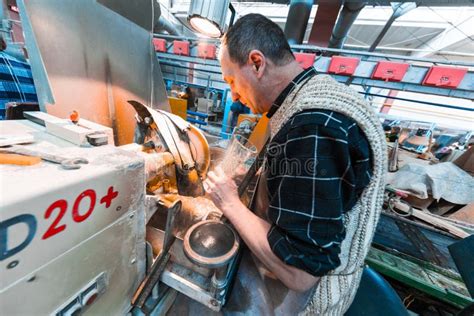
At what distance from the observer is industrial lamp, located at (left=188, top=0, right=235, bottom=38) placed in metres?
1.39

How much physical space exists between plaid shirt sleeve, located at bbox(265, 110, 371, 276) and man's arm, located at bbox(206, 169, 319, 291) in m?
0.06

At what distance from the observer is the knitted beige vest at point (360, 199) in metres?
0.51

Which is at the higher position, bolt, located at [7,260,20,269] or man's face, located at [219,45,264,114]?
man's face, located at [219,45,264,114]

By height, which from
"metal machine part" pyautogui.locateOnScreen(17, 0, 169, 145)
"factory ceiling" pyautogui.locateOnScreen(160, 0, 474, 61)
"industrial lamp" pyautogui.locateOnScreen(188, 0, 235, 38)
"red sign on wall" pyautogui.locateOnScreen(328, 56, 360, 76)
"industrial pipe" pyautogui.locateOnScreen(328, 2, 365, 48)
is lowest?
"metal machine part" pyautogui.locateOnScreen(17, 0, 169, 145)

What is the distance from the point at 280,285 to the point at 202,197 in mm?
591

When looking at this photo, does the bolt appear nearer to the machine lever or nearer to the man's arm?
the machine lever

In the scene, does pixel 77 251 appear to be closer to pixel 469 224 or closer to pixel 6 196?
pixel 6 196

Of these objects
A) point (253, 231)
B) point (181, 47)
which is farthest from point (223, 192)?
point (181, 47)

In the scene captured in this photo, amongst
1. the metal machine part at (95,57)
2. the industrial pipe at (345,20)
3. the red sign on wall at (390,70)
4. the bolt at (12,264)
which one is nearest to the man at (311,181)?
the bolt at (12,264)

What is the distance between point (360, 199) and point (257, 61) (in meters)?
0.56

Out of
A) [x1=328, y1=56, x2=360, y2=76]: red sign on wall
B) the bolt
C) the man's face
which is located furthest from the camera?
[x1=328, y1=56, x2=360, y2=76]: red sign on wall

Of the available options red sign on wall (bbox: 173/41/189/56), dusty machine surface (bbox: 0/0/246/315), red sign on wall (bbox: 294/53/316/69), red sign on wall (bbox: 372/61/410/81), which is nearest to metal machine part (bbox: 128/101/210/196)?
dusty machine surface (bbox: 0/0/246/315)

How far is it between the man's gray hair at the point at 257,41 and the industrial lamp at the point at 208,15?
890mm

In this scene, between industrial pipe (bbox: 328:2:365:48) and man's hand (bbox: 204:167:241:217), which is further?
industrial pipe (bbox: 328:2:365:48)
